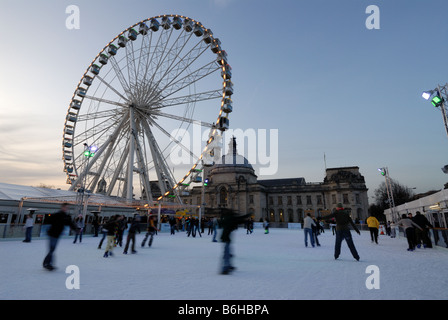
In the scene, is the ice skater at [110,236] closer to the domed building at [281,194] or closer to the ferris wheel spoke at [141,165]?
the ferris wheel spoke at [141,165]

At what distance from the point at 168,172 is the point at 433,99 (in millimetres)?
23018

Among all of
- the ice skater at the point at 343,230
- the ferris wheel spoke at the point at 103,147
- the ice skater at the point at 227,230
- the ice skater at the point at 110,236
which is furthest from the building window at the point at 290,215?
the ice skater at the point at 227,230

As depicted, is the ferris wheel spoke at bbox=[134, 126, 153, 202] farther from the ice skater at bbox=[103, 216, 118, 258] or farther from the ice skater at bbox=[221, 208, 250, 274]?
the ice skater at bbox=[221, 208, 250, 274]

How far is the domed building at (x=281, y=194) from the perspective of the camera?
210ft

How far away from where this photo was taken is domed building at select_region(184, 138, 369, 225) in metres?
63.9

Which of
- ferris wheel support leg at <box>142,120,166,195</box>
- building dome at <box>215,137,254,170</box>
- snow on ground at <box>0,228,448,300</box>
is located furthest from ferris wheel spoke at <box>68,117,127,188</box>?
building dome at <box>215,137,254,170</box>

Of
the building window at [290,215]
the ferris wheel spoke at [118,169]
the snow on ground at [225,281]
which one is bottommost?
the snow on ground at [225,281]

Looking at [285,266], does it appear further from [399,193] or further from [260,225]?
[399,193]

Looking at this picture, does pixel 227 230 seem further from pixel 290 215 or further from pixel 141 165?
pixel 290 215

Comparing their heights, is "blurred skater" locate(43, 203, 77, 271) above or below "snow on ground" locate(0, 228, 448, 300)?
above

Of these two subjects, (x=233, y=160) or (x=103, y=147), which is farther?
(x=233, y=160)

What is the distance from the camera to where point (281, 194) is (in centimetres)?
7219

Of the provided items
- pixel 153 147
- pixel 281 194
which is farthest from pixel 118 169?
pixel 281 194
